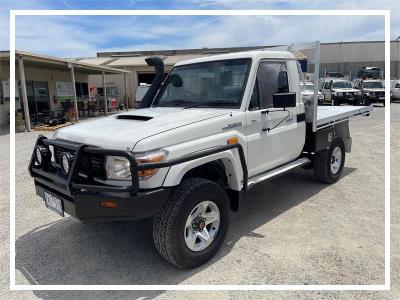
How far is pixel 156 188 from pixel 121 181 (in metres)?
0.32

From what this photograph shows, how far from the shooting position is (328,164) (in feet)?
18.7

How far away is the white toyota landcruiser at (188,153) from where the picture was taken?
9.87 ft

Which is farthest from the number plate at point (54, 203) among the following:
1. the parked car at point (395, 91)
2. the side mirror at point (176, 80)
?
the parked car at point (395, 91)

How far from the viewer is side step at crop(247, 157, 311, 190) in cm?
408

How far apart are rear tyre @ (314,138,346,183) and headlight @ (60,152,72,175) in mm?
3988

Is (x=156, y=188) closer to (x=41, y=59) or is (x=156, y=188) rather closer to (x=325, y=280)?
(x=325, y=280)

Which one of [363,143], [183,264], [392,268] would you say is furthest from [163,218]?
[363,143]

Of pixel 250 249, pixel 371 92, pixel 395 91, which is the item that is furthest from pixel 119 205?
pixel 395 91

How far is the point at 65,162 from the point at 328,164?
13.7ft

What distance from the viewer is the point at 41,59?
14.4 m

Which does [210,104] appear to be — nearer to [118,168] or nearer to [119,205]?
[118,168]

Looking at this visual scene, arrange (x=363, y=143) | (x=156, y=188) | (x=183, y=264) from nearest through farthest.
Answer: (x=156, y=188) → (x=183, y=264) → (x=363, y=143)

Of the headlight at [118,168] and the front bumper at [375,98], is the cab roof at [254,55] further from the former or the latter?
the front bumper at [375,98]

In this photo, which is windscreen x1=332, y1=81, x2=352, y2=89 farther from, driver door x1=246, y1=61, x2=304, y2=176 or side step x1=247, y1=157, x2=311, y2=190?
driver door x1=246, y1=61, x2=304, y2=176
